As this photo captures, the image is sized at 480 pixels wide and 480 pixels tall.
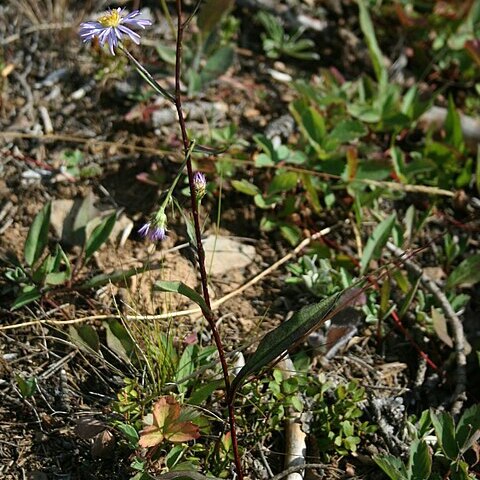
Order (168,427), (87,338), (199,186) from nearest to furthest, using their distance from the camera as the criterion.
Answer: (199,186), (168,427), (87,338)

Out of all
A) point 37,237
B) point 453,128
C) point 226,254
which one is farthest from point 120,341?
point 453,128

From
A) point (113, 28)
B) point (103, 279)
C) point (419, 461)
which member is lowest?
point (419, 461)

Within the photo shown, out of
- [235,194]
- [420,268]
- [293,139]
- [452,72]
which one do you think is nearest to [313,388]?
[420,268]

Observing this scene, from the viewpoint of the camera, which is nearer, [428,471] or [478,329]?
[428,471]

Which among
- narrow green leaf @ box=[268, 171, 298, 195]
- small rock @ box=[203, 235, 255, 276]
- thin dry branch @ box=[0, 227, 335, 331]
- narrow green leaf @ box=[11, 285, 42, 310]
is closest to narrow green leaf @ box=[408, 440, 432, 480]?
thin dry branch @ box=[0, 227, 335, 331]

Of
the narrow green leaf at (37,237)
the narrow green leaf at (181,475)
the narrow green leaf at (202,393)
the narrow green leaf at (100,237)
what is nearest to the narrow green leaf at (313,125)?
the narrow green leaf at (100,237)

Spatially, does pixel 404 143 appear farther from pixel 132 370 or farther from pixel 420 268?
pixel 132 370

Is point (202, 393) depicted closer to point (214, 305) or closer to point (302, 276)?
point (214, 305)
